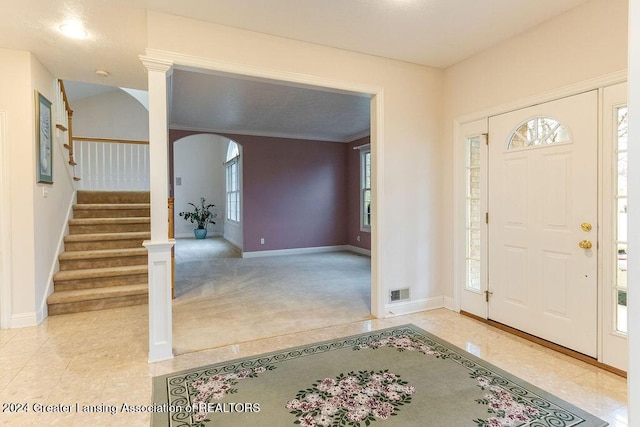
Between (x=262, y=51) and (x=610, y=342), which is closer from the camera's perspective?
(x=610, y=342)

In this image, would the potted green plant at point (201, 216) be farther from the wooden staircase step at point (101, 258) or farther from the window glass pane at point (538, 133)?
the window glass pane at point (538, 133)

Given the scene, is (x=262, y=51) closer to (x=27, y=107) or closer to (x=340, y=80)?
(x=340, y=80)

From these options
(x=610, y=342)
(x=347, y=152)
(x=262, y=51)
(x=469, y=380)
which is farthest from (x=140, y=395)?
(x=347, y=152)

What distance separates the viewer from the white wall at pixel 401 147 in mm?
3121

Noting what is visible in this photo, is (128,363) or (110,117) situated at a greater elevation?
(110,117)

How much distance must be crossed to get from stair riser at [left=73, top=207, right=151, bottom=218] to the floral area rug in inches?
138

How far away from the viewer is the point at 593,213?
2484 millimetres

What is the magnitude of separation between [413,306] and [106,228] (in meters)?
4.22

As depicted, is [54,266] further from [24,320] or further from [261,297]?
[261,297]

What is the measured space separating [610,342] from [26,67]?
18.1 ft

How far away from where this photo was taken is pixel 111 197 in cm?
529

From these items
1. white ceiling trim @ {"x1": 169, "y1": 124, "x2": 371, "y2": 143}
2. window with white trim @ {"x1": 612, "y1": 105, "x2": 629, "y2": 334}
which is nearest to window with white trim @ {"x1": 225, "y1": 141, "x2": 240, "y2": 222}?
white ceiling trim @ {"x1": 169, "y1": 124, "x2": 371, "y2": 143}

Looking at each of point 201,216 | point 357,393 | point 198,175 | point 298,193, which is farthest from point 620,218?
point 198,175

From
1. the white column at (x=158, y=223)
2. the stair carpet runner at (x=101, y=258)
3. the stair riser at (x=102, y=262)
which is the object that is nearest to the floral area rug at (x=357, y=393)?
the white column at (x=158, y=223)
